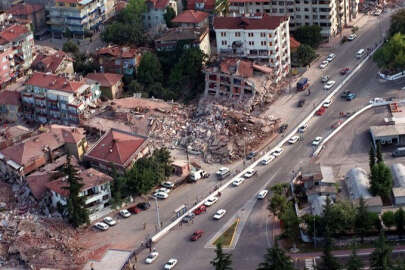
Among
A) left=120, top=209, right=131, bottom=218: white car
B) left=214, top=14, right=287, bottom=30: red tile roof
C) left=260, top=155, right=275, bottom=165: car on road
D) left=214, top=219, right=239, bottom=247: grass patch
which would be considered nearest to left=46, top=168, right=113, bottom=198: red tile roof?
left=120, top=209, right=131, bottom=218: white car

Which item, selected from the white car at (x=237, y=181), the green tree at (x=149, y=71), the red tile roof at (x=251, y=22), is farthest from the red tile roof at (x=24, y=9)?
the white car at (x=237, y=181)

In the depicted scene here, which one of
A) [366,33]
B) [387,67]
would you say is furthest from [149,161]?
[366,33]

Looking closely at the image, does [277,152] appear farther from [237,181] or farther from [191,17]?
[191,17]

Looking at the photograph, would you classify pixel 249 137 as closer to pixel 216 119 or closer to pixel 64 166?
pixel 216 119

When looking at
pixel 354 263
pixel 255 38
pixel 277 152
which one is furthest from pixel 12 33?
pixel 354 263

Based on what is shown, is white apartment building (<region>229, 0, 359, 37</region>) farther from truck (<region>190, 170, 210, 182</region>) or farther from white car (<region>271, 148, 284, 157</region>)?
truck (<region>190, 170, 210, 182</region>)

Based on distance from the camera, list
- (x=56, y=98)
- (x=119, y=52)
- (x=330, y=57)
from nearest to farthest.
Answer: (x=56, y=98) → (x=330, y=57) → (x=119, y=52)
